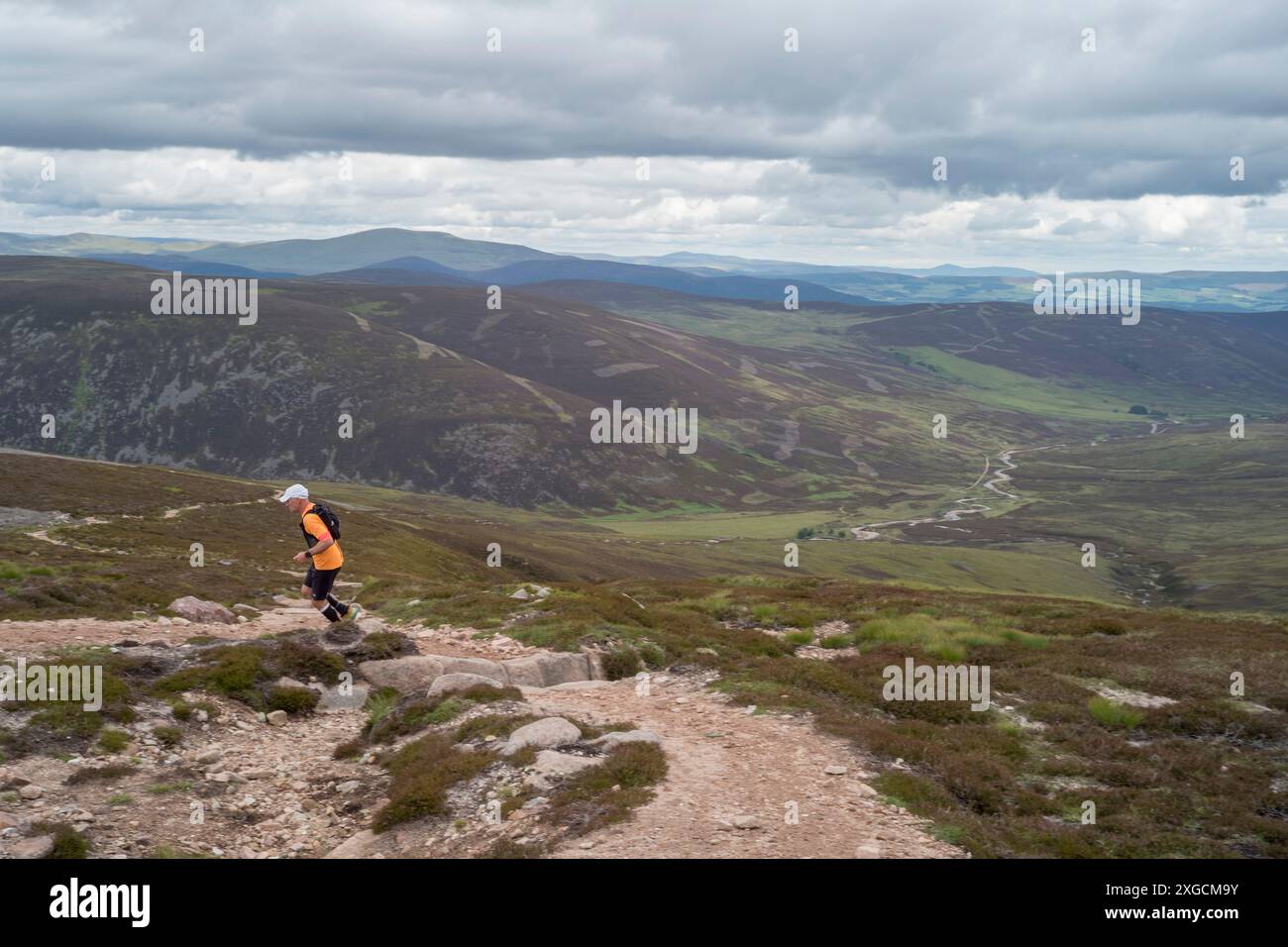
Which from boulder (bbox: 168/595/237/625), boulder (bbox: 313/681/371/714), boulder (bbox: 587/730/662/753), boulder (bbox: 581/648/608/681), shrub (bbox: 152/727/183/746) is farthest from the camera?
boulder (bbox: 168/595/237/625)

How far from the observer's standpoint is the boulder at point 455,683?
20625mm

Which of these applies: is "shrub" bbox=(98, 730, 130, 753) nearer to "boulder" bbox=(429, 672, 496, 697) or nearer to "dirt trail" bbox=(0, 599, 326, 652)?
"boulder" bbox=(429, 672, 496, 697)

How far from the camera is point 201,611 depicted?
30891mm

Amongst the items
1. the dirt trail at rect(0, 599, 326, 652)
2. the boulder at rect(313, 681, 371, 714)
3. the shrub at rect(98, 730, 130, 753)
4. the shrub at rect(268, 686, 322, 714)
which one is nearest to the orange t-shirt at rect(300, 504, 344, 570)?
the dirt trail at rect(0, 599, 326, 652)

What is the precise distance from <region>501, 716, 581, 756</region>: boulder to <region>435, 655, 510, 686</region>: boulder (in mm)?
5185

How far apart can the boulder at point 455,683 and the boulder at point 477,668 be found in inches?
52.4

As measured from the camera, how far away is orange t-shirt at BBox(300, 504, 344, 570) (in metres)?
24.5

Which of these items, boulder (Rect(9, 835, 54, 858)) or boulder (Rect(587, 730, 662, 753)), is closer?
boulder (Rect(9, 835, 54, 858))

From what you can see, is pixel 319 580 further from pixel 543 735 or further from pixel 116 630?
pixel 543 735

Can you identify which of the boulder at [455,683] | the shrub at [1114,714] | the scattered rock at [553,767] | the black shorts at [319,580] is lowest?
the shrub at [1114,714]

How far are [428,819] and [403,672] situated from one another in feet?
29.4

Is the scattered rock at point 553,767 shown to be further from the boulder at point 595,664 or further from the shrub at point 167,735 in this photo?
the boulder at point 595,664

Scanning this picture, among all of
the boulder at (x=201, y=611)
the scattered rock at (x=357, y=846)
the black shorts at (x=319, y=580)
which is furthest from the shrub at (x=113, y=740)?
the boulder at (x=201, y=611)
